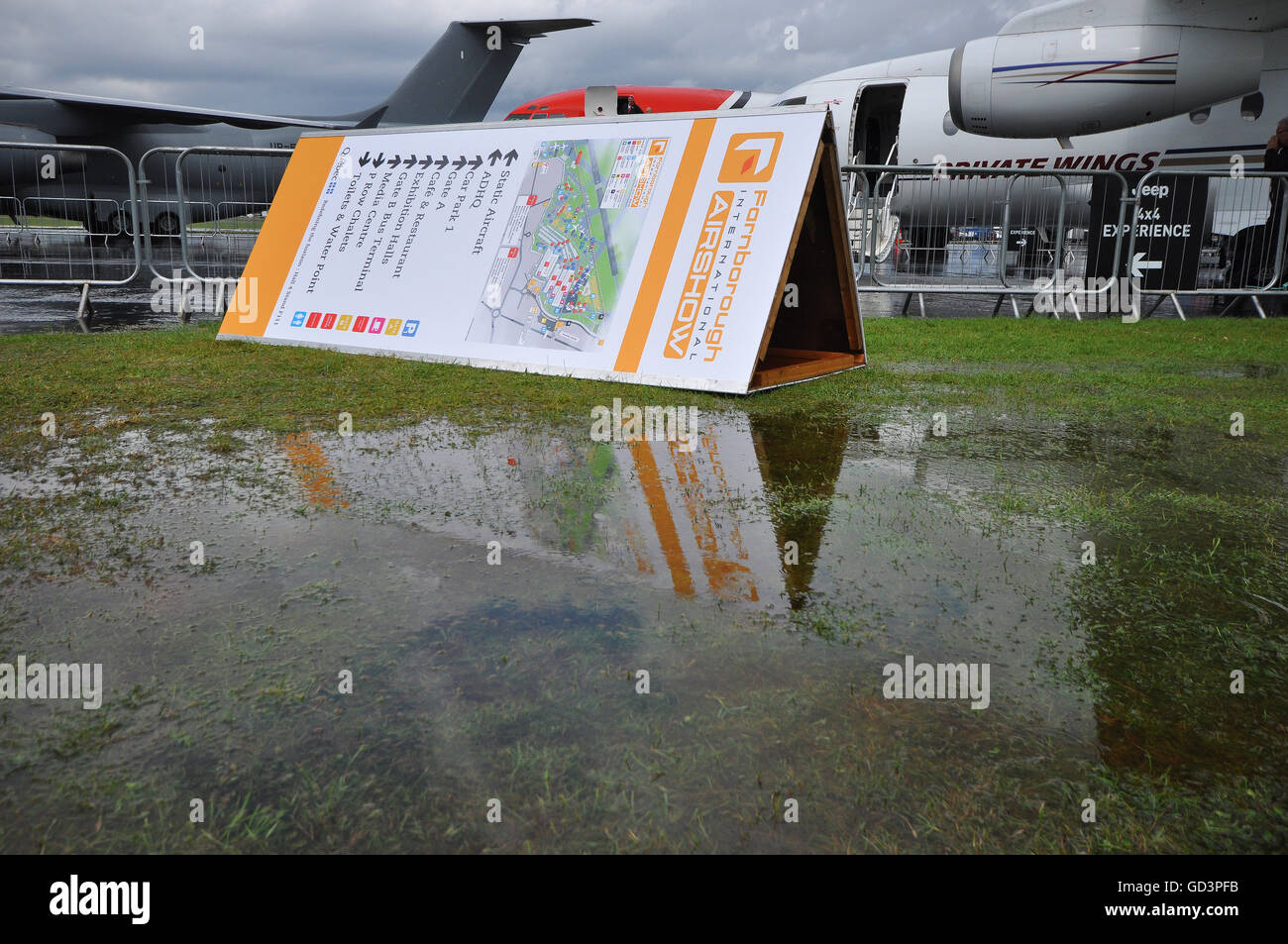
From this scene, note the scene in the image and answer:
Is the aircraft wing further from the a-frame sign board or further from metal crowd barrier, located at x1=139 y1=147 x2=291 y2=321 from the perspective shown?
the a-frame sign board

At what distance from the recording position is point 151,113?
872 inches

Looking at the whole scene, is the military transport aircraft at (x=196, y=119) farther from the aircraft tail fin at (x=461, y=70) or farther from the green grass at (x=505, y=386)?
the green grass at (x=505, y=386)

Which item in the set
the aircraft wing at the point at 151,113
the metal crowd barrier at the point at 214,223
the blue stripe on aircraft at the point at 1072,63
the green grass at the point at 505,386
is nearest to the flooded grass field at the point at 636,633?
the green grass at the point at 505,386

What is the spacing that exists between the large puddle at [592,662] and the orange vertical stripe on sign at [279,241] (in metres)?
4.32

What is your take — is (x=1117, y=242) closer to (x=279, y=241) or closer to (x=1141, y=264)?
(x=1141, y=264)

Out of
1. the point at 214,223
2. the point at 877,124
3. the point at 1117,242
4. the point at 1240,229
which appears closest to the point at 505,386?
the point at 214,223

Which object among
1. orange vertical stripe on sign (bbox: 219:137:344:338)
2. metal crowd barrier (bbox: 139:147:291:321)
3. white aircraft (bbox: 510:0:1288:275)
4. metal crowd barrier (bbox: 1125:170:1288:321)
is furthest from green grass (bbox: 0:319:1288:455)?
white aircraft (bbox: 510:0:1288:275)

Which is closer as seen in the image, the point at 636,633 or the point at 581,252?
the point at 636,633

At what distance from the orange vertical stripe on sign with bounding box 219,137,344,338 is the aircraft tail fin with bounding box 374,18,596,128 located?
17.4 metres

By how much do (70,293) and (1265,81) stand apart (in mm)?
17643

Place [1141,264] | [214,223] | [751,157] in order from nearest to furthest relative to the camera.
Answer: [751,157] < [1141,264] < [214,223]

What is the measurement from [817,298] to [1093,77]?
31.3 ft
